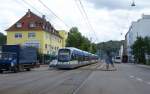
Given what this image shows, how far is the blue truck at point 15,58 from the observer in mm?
49906

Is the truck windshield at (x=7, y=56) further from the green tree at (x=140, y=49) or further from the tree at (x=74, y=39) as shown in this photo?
the tree at (x=74, y=39)

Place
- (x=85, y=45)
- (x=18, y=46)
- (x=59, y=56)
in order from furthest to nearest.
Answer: (x=85, y=45) → (x=59, y=56) → (x=18, y=46)

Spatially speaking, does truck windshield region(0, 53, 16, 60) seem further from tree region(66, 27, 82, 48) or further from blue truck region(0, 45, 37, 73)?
tree region(66, 27, 82, 48)

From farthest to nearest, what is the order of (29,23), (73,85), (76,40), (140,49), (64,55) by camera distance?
(76,40) < (29,23) < (140,49) < (64,55) < (73,85)

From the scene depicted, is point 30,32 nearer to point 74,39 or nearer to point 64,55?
point 74,39

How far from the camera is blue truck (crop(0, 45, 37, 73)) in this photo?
49.9 m

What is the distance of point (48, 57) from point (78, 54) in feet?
126

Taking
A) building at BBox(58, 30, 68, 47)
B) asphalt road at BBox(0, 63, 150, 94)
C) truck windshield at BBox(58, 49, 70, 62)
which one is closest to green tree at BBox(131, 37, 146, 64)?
building at BBox(58, 30, 68, 47)

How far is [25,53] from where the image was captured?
177ft

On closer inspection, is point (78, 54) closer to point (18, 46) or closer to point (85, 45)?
point (18, 46)

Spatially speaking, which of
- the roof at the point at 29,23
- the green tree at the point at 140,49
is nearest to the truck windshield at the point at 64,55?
the roof at the point at 29,23

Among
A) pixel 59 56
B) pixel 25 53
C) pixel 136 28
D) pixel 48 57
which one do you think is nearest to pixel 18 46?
pixel 25 53

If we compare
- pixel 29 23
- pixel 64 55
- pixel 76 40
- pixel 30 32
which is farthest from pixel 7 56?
pixel 76 40

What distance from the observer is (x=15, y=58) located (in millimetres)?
50469
